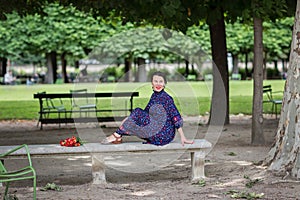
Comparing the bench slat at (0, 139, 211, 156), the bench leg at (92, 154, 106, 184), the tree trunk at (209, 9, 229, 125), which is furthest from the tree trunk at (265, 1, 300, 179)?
the tree trunk at (209, 9, 229, 125)

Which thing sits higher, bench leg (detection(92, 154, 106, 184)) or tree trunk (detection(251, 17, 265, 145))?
tree trunk (detection(251, 17, 265, 145))

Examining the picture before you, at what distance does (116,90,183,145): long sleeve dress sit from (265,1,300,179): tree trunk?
138cm

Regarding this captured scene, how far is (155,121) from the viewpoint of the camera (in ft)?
26.2

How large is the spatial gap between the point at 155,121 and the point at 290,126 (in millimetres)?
1783

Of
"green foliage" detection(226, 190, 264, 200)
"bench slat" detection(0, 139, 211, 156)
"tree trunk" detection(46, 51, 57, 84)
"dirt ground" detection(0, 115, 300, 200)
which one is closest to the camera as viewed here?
"green foliage" detection(226, 190, 264, 200)

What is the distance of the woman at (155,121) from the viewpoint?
7.90m

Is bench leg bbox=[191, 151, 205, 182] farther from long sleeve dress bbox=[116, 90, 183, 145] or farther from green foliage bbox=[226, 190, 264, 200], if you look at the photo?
green foliage bbox=[226, 190, 264, 200]

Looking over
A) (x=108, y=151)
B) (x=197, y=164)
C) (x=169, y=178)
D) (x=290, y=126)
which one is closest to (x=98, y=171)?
(x=108, y=151)

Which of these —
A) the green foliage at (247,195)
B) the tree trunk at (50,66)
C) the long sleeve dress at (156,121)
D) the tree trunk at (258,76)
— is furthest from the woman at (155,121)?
the tree trunk at (50,66)

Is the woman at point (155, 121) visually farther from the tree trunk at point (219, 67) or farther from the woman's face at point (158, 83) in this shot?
the tree trunk at point (219, 67)

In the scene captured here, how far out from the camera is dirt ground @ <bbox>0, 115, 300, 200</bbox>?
7.22 meters

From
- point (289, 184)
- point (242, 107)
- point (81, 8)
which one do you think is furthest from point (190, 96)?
point (242, 107)

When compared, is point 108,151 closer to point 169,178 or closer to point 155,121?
point 155,121

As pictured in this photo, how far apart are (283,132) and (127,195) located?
2.34 metres
